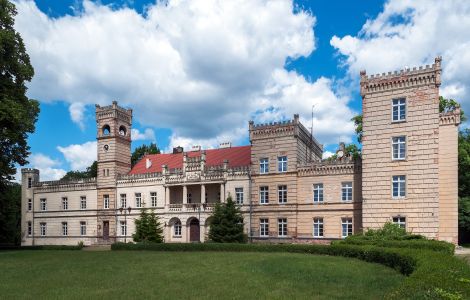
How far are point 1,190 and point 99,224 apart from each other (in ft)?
50.4

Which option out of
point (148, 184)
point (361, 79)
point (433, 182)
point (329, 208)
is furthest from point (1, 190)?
point (433, 182)

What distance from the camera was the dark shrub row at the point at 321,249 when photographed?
60.0ft

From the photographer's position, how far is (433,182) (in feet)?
100

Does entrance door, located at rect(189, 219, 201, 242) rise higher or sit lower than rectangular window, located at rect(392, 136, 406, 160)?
lower

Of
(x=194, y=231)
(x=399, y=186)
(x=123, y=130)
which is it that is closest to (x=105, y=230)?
(x=123, y=130)

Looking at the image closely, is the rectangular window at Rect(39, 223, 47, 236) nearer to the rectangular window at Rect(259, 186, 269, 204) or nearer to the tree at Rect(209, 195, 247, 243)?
the tree at Rect(209, 195, 247, 243)

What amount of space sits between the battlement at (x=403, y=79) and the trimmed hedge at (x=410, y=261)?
532 inches

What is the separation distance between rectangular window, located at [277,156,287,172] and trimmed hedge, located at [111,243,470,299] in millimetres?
9802

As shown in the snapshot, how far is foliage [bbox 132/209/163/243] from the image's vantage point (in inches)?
1608

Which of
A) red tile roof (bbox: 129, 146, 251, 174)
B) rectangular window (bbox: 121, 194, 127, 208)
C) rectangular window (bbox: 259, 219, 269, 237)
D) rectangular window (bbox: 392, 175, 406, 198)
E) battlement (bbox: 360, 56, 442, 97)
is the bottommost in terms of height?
rectangular window (bbox: 259, 219, 269, 237)

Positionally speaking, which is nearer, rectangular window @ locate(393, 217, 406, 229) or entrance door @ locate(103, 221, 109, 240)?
rectangular window @ locate(393, 217, 406, 229)

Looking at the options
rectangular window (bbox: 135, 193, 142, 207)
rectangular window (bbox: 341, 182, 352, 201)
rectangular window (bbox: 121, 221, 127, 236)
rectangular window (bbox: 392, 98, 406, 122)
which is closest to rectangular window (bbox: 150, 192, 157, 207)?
rectangular window (bbox: 135, 193, 142, 207)

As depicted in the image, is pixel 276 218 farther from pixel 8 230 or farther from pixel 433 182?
pixel 8 230

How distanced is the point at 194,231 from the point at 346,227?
15.2m
